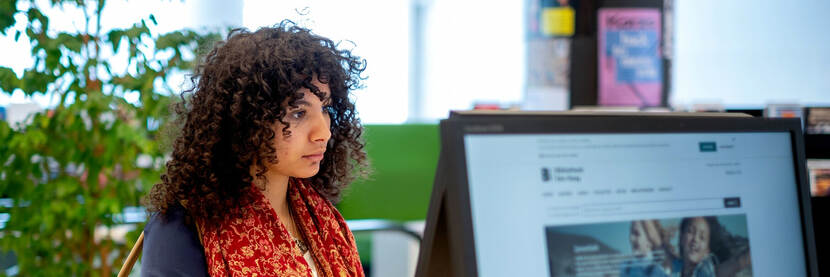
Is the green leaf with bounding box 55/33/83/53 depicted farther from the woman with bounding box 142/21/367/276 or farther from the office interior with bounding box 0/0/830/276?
the woman with bounding box 142/21/367/276

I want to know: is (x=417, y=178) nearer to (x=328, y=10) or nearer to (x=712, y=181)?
(x=712, y=181)

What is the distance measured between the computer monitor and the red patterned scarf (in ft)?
1.55

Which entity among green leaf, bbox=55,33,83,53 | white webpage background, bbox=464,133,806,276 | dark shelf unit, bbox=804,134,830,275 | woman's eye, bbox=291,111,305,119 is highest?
green leaf, bbox=55,33,83,53

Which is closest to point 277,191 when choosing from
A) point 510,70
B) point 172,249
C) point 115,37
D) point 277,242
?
point 277,242

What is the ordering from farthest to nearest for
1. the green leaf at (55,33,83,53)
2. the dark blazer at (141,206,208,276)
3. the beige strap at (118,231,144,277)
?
the green leaf at (55,33,83,53)
the beige strap at (118,231,144,277)
the dark blazer at (141,206,208,276)

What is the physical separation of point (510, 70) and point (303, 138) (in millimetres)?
3572

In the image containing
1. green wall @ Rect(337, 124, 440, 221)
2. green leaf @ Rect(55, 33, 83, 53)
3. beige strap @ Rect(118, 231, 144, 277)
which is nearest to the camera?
beige strap @ Rect(118, 231, 144, 277)

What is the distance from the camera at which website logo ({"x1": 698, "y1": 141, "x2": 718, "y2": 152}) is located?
656mm

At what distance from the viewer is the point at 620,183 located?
605mm

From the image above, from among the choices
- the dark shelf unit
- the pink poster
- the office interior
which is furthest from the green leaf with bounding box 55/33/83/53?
the pink poster

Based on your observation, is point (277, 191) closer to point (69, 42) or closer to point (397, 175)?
point (69, 42)

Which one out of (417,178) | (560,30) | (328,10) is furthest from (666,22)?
(328,10)

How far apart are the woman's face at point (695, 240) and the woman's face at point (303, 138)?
57cm

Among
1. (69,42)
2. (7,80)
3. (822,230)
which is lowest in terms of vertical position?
(822,230)
